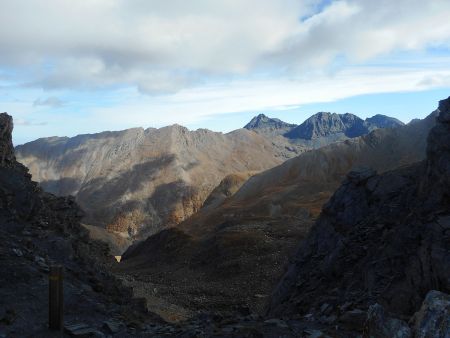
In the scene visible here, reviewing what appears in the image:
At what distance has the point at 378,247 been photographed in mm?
12000

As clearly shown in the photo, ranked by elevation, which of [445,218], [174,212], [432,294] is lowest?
[174,212]

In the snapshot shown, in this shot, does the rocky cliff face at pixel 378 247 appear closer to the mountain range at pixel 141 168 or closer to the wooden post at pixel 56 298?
the wooden post at pixel 56 298

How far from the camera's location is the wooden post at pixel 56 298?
818 centimetres

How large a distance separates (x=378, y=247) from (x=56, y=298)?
764 centimetres

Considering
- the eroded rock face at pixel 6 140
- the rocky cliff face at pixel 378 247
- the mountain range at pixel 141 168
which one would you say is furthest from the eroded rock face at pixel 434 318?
the mountain range at pixel 141 168

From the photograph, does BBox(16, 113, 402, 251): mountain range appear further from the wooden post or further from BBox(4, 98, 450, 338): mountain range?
the wooden post

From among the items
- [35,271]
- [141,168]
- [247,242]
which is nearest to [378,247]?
[35,271]

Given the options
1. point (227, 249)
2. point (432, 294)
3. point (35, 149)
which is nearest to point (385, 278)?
point (432, 294)

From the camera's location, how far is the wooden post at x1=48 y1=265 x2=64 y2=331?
26.8 ft

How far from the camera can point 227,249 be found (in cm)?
3269

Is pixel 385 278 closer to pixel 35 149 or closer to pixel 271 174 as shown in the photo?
pixel 271 174

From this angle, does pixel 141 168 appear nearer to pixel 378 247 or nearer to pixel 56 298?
pixel 378 247

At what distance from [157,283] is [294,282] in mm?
15861

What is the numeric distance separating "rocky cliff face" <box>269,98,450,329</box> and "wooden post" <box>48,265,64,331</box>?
16.1 feet
